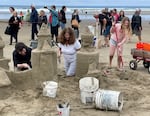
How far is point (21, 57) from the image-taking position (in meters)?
9.55

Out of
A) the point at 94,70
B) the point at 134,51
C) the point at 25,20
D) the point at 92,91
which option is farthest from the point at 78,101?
the point at 25,20

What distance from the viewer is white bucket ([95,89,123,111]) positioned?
320 inches

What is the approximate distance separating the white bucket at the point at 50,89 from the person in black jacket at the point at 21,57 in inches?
34.8

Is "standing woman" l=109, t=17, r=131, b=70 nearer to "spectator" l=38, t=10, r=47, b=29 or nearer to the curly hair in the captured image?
the curly hair

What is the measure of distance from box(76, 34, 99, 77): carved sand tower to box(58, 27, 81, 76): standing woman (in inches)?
7.2

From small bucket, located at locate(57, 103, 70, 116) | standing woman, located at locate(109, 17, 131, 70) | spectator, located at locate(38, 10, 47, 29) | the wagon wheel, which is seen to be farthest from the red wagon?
spectator, located at locate(38, 10, 47, 29)

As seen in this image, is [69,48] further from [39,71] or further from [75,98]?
[75,98]

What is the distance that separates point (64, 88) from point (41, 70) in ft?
2.12

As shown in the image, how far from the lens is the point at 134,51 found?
1227 centimetres

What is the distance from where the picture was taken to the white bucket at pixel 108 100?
814 cm

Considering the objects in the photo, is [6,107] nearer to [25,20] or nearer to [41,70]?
[41,70]

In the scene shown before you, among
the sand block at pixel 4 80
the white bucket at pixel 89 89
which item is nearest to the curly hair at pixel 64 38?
the white bucket at pixel 89 89

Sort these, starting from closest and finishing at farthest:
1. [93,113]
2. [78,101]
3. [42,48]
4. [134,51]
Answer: [93,113]
[78,101]
[42,48]
[134,51]

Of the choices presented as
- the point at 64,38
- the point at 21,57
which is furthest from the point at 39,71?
the point at 64,38
